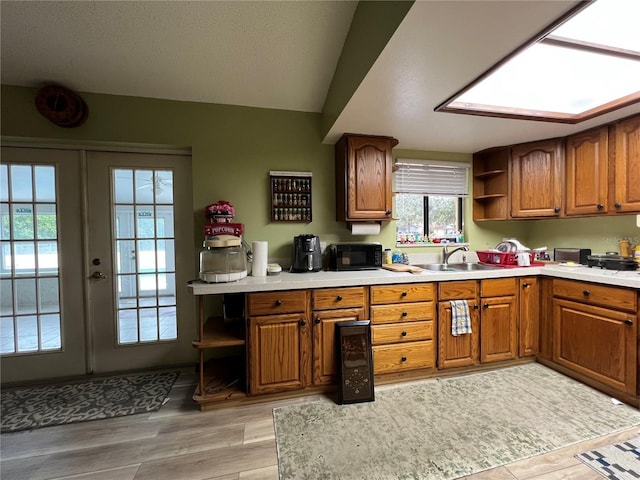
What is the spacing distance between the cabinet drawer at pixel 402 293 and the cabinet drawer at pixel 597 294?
111cm

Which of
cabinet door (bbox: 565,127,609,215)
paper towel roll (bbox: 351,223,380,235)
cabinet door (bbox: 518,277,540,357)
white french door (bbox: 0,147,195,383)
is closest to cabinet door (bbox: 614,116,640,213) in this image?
cabinet door (bbox: 565,127,609,215)

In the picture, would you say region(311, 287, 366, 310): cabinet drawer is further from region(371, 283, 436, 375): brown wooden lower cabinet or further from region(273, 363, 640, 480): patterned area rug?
region(273, 363, 640, 480): patterned area rug

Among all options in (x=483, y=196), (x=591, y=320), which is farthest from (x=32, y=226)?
(x=591, y=320)

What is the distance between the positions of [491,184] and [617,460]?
242 cm

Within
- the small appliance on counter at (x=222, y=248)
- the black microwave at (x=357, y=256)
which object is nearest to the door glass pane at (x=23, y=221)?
the small appliance on counter at (x=222, y=248)

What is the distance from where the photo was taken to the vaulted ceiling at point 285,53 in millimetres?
1223

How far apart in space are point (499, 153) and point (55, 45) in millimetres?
3968

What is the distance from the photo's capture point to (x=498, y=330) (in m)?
2.30

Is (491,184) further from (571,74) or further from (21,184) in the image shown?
(21,184)

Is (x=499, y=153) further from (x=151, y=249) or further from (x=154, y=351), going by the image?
(x=154, y=351)

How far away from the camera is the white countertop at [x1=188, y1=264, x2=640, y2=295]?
70.8 inches

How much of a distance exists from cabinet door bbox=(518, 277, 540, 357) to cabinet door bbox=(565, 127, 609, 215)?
0.81 metres

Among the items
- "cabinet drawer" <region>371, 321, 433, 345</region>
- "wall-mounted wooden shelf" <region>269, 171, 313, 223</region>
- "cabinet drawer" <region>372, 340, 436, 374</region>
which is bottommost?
"cabinet drawer" <region>372, 340, 436, 374</region>

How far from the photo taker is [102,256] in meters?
2.36
